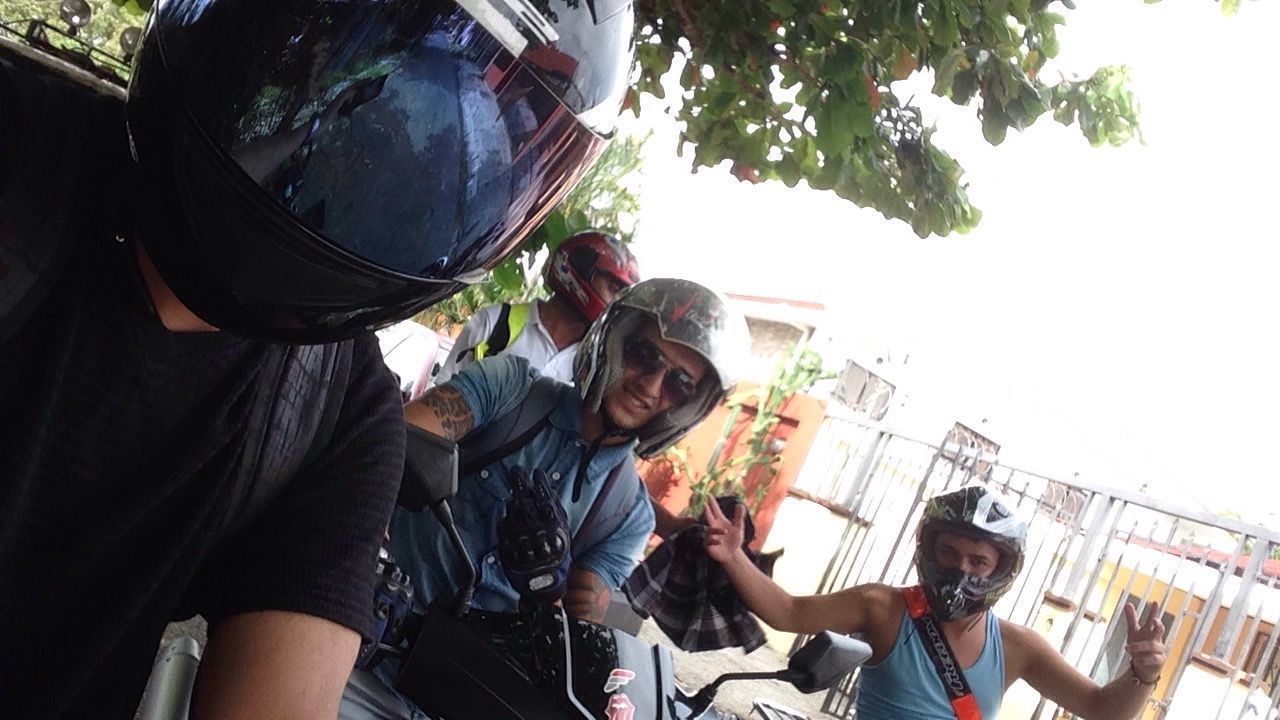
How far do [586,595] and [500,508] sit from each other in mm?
311

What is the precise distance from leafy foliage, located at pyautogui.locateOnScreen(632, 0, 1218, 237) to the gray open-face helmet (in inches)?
30.3

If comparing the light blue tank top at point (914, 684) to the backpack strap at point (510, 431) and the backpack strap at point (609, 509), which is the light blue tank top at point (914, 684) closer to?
the backpack strap at point (609, 509)

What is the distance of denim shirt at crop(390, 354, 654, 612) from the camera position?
92.4 inches

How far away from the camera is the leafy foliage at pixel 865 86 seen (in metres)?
3.06

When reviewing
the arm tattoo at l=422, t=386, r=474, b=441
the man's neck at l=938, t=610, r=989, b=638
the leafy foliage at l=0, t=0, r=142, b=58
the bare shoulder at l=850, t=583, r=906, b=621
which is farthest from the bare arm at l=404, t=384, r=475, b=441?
the leafy foliage at l=0, t=0, r=142, b=58

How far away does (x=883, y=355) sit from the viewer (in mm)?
14117

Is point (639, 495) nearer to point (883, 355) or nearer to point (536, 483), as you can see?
point (536, 483)

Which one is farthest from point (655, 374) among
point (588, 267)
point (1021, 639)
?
point (1021, 639)

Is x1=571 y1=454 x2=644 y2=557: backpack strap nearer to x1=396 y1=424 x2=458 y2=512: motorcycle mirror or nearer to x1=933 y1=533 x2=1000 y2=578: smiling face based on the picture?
x1=396 y1=424 x2=458 y2=512: motorcycle mirror

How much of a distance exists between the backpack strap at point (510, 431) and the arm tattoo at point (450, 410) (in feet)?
0.22

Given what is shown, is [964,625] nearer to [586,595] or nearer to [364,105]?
[586,595]

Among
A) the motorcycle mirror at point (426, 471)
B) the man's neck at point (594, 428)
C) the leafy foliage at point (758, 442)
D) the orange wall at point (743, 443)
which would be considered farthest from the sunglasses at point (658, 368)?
the leafy foliage at point (758, 442)

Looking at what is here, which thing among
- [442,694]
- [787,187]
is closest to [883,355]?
[787,187]

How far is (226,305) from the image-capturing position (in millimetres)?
1082
